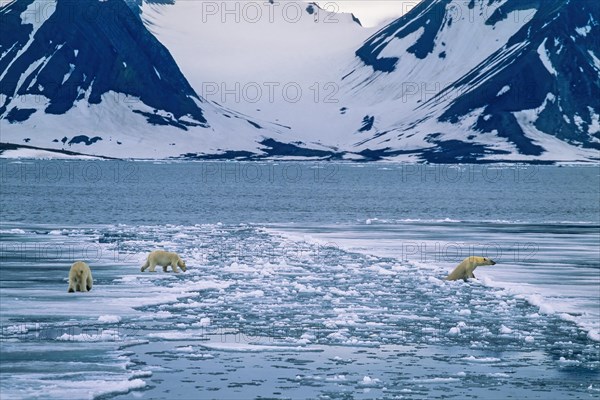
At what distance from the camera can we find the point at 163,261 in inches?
1394

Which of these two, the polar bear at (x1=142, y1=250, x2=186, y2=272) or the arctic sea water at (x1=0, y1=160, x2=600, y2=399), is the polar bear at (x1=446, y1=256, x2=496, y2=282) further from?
the polar bear at (x1=142, y1=250, x2=186, y2=272)

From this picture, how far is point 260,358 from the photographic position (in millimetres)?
20984

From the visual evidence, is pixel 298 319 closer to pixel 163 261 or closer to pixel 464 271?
pixel 464 271

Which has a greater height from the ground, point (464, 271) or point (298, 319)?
point (464, 271)

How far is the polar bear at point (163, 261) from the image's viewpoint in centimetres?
3516

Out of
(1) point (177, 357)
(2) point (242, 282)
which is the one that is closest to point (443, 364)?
(1) point (177, 357)

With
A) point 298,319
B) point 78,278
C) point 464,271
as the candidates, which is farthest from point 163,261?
point 298,319

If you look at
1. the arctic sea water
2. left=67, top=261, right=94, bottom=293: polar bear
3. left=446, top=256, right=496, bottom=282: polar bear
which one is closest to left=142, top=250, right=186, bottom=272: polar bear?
the arctic sea water

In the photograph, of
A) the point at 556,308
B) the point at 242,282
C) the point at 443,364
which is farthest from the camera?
the point at 242,282

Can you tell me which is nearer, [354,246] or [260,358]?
[260,358]

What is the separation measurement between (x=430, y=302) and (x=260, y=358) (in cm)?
874

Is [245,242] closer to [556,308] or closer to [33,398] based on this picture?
[556,308]

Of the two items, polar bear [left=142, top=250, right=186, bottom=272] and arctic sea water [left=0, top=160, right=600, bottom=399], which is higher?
polar bear [left=142, top=250, right=186, bottom=272]

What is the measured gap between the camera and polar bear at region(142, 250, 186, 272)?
35.2 metres
